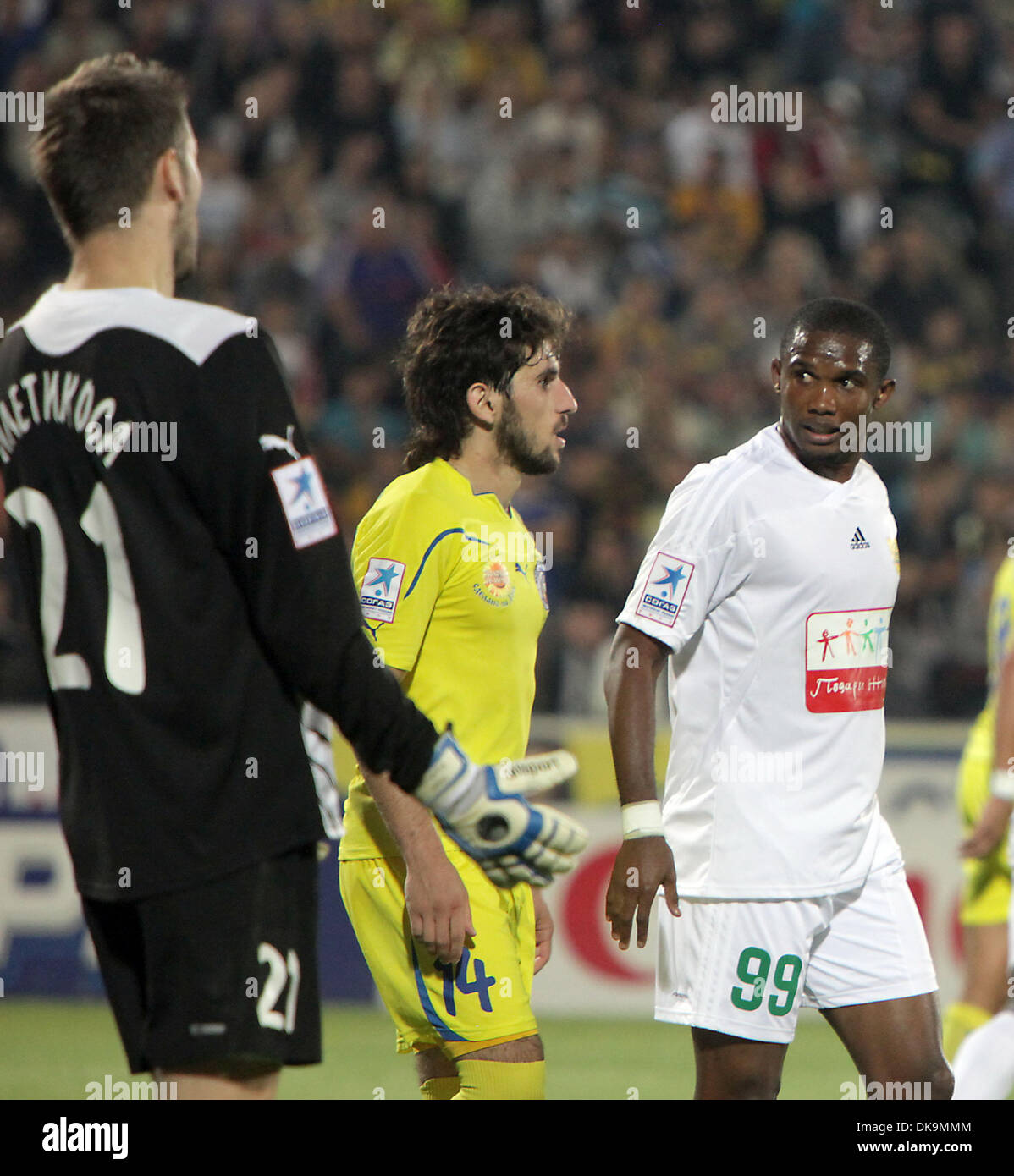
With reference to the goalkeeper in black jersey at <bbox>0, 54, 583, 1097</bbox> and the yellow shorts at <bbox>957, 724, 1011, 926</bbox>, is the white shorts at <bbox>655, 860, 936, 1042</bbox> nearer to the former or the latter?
the goalkeeper in black jersey at <bbox>0, 54, 583, 1097</bbox>

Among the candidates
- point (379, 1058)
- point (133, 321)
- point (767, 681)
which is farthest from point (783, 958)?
point (379, 1058)

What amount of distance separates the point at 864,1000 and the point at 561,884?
13.7 ft

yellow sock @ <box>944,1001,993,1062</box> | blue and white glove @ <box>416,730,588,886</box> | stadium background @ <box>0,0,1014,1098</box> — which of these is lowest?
yellow sock @ <box>944,1001,993,1062</box>

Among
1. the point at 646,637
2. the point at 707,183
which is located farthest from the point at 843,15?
the point at 646,637

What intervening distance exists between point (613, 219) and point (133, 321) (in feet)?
28.8

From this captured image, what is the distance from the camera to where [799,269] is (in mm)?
10656

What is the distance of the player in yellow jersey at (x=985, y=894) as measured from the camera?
5574 mm

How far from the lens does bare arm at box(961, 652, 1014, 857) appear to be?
17.1 feet

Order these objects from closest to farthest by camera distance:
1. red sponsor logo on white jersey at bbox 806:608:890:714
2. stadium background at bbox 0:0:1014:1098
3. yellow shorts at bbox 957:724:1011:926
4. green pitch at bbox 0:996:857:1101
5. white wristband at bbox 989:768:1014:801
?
red sponsor logo on white jersey at bbox 806:608:890:714 < white wristband at bbox 989:768:1014:801 < yellow shorts at bbox 957:724:1011:926 < green pitch at bbox 0:996:857:1101 < stadium background at bbox 0:0:1014:1098

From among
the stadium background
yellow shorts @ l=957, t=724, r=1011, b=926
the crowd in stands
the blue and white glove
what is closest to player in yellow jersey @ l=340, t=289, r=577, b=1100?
the blue and white glove

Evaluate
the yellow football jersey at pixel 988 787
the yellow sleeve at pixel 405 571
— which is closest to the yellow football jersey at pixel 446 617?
the yellow sleeve at pixel 405 571

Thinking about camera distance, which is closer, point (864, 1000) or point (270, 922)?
point (270, 922)
